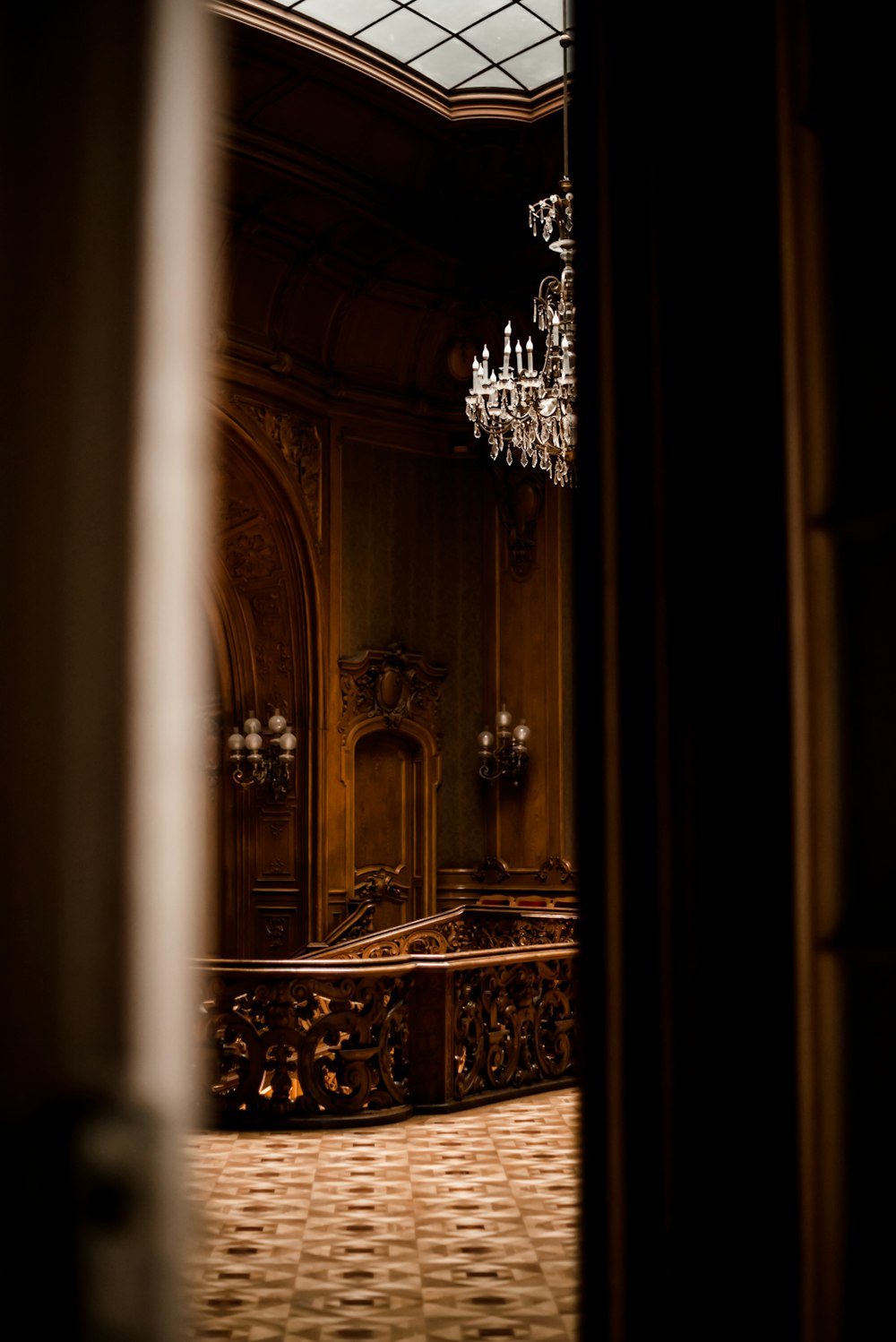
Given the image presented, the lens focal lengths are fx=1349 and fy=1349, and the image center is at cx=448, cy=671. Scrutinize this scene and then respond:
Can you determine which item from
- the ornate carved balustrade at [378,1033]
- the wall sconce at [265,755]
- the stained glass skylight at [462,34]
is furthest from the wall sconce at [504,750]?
the stained glass skylight at [462,34]

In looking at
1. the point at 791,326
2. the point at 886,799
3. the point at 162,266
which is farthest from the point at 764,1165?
the point at 162,266

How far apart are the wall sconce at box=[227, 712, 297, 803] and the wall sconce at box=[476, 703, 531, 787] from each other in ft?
7.04

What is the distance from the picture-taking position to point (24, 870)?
527 millimetres

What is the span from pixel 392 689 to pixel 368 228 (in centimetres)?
447

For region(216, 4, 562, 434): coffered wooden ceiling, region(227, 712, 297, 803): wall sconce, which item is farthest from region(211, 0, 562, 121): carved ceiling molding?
region(227, 712, 297, 803): wall sconce

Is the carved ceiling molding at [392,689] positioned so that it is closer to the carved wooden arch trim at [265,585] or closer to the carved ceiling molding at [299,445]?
the carved wooden arch trim at [265,585]

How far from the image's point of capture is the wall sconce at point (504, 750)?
547 inches

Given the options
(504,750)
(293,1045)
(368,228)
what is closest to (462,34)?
(368,228)

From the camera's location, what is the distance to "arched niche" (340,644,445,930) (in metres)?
13.5

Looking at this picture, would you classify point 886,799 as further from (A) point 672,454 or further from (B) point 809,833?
(A) point 672,454

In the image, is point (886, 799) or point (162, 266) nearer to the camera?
point (162, 266)

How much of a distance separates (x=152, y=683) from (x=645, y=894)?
48.6 inches

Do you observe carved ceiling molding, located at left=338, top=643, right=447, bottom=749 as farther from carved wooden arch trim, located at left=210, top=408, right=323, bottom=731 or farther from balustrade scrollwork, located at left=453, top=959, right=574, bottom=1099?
balustrade scrollwork, located at left=453, top=959, right=574, bottom=1099

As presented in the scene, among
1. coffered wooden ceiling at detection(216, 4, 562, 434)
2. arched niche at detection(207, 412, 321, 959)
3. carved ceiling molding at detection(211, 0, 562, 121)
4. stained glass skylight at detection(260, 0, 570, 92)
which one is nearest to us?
carved ceiling molding at detection(211, 0, 562, 121)
